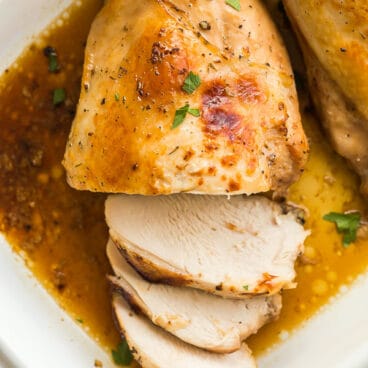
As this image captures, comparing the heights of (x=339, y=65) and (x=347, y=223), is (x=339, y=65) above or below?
above

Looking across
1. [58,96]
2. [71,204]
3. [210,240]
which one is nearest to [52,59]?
[58,96]

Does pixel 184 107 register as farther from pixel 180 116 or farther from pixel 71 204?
pixel 71 204

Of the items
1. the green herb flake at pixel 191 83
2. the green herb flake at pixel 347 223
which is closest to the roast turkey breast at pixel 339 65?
the green herb flake at pixel 347 223

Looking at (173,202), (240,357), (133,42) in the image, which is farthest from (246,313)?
(133,42)

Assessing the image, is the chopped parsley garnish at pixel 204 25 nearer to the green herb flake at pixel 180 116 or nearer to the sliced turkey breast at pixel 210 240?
the green herb flake at pixel 180 116

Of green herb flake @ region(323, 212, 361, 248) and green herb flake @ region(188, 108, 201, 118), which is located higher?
green herb flake @ region(188, 108, 201, 118)

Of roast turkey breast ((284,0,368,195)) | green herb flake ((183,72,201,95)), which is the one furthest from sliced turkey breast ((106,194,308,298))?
green herb flake ((183,72,201,95))

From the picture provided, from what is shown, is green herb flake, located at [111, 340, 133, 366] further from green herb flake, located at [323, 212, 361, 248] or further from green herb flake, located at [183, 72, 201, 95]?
green herb flake, located at [183, 72, 201, 95]
